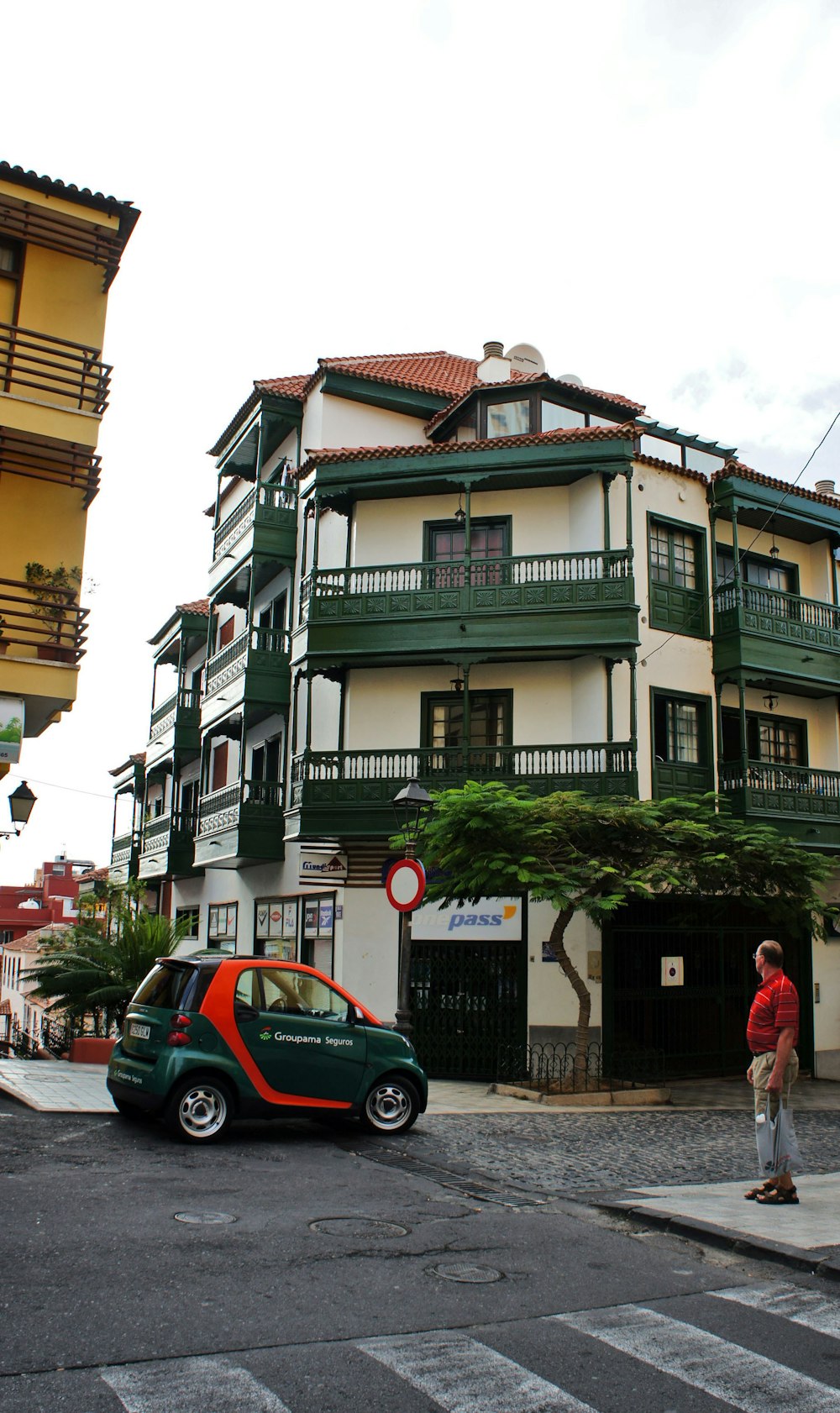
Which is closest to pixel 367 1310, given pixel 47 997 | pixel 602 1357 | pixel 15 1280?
pixel 602 1357

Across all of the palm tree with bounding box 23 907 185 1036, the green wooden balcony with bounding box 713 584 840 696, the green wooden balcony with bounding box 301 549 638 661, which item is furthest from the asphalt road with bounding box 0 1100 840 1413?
the green wooden balcony with bounding box 713 584 840 696

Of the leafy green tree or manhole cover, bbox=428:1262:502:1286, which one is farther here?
the leafy green tree

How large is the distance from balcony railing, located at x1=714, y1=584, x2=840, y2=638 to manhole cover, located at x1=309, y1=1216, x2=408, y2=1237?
1688cm

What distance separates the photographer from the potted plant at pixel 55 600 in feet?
52.5

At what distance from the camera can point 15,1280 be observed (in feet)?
20.0

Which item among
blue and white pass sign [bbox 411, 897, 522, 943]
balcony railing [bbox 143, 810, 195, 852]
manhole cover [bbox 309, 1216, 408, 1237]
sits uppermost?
balcony railing [bbox 143, 810, 195, 852]

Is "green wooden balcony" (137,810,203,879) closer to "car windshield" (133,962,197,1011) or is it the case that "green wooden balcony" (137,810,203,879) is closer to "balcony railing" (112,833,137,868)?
"balcony railing" (112,833,137,868)

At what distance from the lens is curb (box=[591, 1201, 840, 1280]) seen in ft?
23.2

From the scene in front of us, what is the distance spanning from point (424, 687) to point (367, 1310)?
17.1 metres

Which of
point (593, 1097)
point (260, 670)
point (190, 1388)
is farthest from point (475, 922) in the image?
point (190, 1388)

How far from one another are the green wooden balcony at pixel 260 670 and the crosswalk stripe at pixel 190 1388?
20.2 metres

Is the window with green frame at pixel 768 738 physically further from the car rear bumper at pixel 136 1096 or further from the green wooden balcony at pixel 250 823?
the car rear bumper at pixel 136 1096

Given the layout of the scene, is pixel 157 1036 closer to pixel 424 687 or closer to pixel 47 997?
pixel 47 997

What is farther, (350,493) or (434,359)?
(434,359)
